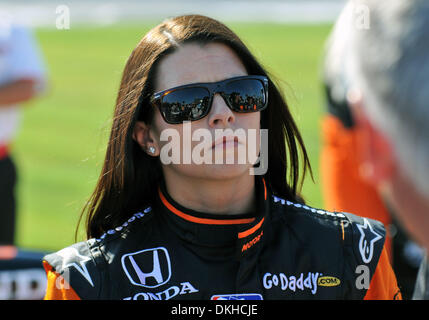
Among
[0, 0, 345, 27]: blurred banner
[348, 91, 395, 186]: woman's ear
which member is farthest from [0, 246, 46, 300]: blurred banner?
[0, 0, 345, 27]: blurred banner

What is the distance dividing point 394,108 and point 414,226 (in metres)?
0.18

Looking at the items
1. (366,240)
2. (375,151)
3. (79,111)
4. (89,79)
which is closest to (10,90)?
(366,240)

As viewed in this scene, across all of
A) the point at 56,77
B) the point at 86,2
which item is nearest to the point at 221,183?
the point at 56,77

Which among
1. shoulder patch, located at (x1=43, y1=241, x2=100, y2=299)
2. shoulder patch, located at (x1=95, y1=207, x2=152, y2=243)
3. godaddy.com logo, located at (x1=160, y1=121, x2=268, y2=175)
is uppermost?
godaddy.com logo, located at (x1=160, y1=121, x2=268, y2=175)

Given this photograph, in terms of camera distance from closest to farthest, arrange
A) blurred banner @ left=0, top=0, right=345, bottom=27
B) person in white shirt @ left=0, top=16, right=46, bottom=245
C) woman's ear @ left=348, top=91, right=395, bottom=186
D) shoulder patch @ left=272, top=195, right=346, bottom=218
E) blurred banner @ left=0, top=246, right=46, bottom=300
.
A: woman's ear @ left=348, top=91, right=395, bottom=186
shoulder patch @ left=272, top=195, right=346, bottom=218
blurred banner @ left=0, top=246, right=46, bottom=300
person in white shirt @ left=0, top=16, right=46, bottom=245
blurred banner @ left=0, top=0, right=345, bottom=27

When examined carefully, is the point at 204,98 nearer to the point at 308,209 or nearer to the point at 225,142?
the point at 225,142

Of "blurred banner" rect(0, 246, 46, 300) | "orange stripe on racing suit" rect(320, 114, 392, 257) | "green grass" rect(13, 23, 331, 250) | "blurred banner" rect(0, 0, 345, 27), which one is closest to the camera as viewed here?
"blurred banner" rect(0, 246, 46, 300)

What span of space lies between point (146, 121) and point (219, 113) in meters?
0.28

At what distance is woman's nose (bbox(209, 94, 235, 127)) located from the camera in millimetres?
1785

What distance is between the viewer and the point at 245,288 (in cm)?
173

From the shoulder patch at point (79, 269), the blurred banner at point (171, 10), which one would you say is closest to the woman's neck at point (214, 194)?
the shoulder patch at point (79, 269)

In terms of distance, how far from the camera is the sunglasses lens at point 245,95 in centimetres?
181

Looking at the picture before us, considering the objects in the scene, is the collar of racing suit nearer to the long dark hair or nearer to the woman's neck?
the woman's neck

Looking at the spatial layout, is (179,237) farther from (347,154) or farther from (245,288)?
(347,154)
